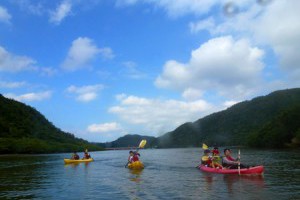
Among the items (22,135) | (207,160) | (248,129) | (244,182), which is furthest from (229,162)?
(248,129)

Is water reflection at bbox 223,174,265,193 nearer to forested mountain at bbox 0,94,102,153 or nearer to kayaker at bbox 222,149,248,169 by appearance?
kayaker at bbox 222,149,248,169

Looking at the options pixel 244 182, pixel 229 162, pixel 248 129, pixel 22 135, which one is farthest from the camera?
pixel 248 129

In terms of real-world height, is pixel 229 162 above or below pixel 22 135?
below

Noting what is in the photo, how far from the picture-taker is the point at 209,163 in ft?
121

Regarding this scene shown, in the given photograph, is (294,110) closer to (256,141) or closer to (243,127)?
(256,141)

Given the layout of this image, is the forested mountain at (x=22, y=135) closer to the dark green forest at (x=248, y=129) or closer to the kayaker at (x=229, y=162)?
the dark green forest at (x=248, y=129)

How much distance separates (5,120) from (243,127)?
121950 mm

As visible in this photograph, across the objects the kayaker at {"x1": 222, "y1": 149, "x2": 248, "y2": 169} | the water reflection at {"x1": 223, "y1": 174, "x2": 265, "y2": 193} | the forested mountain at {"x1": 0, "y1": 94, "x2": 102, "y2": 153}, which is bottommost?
the water reflection at {"x1": 223, "y1": 174, "x2": 265, "y2": 193}

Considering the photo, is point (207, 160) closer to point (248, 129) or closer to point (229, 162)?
point (229, 162)

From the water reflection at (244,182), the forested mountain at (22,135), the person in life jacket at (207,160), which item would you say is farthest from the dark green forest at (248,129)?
the water reflection at (244,182)

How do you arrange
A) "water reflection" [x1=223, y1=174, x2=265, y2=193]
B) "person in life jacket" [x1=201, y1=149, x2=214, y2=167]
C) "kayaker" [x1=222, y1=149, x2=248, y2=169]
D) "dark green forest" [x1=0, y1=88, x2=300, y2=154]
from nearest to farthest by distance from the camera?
"water reflection" [x1=223, y1=174, x2=265, y2=193], "kayaker" [x1=222, y1=149, x2=248, y2=169], "person in life jacket" [x1=201, y1=149, x2=214, y2=167], "dark green forest" [x1=0, y1=88, x2=300, y2=154]

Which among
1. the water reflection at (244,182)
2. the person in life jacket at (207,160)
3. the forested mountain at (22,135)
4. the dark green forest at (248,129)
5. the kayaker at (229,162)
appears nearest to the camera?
the water reflection at (244,182)

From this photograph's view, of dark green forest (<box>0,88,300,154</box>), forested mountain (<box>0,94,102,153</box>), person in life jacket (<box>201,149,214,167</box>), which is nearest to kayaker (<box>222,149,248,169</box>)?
person in life jacket (<box>201,149,214,167</box>)

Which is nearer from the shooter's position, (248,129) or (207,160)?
(207,160)
